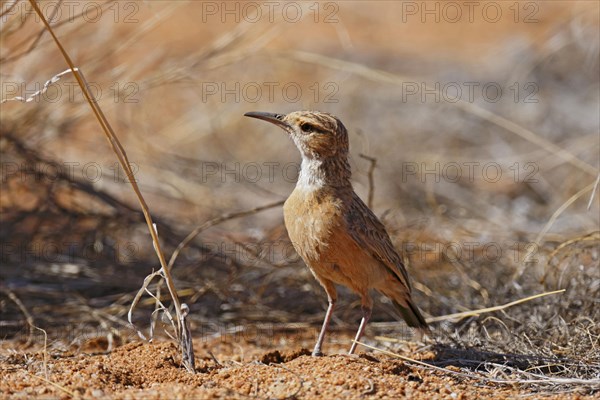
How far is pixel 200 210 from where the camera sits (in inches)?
330

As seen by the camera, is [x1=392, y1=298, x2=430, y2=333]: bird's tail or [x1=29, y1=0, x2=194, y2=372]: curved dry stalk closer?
[x1=29, y1=0, x2=194, y2=372]: curved dry stalk

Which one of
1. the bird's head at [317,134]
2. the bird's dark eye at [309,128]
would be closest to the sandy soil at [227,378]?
the bird's head at [317,134]

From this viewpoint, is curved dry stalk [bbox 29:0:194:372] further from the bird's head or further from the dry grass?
the bird's head

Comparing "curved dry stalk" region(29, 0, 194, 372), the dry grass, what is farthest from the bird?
"curved dry stalk" region(29, 0, 194, 372)

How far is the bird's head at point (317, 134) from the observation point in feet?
17.4

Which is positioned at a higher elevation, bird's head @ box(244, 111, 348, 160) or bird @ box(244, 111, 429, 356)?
bird's head @ box(244, 111, 348, 160)

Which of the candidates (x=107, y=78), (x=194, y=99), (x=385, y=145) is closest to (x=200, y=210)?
(x=107, y=78)

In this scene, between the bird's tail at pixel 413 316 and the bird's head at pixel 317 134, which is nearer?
the bird's head at pixel 317 134

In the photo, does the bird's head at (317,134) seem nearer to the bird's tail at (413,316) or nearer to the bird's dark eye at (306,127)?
the bird's dark eye at (306,127)

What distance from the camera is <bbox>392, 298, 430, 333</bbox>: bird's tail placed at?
18.1 feet

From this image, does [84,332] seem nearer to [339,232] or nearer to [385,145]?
[339,232]

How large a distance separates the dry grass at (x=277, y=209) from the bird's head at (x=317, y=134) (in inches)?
15.7

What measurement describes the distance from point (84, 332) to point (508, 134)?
6.84 m

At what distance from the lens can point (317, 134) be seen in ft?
17.4
